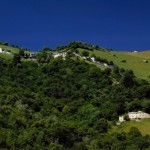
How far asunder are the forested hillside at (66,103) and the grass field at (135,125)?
2.06 meters

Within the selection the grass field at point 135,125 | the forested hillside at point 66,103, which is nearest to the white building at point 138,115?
the grass field at point 135,125

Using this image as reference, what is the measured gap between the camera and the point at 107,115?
142m

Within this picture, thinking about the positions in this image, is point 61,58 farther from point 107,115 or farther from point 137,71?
point 107,115

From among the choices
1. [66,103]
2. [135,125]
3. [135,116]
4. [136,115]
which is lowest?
[135,125]

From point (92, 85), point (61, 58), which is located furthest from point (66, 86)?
point (61, 58)

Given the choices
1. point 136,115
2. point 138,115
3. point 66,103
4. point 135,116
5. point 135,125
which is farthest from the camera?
point 66,103

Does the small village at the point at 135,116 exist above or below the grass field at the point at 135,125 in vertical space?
above

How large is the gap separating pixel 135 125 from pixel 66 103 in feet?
76.6

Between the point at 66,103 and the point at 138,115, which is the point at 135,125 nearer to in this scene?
the point at 138,115

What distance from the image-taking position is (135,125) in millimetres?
134375

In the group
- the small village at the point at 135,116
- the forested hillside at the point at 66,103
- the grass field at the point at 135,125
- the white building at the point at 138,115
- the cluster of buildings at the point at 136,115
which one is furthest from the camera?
the white building at the point at 138,115

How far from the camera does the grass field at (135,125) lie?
130 meters

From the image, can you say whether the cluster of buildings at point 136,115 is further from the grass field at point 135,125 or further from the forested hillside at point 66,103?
the forested hillside at point 66,103

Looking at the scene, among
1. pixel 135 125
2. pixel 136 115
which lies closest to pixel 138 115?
pixel 136 115
